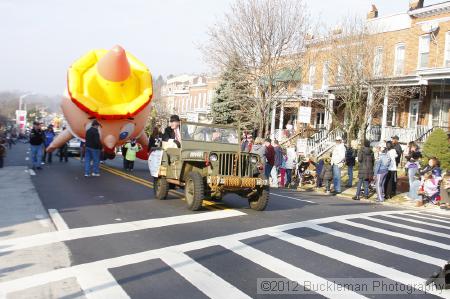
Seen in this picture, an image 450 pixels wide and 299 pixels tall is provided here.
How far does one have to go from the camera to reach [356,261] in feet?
21.3

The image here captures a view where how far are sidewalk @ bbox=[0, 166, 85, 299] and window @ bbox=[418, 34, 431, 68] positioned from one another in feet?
69.6

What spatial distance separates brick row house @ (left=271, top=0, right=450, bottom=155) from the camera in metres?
23.8

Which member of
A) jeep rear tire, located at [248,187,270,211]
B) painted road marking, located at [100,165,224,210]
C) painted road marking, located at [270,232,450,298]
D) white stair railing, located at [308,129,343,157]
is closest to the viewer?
painted road marking, located at [270,232,450,298]

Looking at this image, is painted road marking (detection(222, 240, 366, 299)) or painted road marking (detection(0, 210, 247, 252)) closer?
painted road marking (detection(222, 240, 366, 299))

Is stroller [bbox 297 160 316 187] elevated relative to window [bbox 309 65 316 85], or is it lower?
lower

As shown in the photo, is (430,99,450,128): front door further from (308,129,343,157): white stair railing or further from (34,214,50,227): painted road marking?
(34,214,50,227): painted road marking

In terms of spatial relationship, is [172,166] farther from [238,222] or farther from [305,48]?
[305,48]

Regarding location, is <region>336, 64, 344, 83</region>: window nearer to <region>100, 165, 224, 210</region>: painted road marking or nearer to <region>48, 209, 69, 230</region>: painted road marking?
<region>100, 165, 224, 210</region>: painted road marking

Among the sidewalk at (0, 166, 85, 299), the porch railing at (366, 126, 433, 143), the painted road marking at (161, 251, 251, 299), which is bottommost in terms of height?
the sidewalk at (0, 166, 85, 299)

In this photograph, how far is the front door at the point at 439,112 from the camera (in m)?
24.0

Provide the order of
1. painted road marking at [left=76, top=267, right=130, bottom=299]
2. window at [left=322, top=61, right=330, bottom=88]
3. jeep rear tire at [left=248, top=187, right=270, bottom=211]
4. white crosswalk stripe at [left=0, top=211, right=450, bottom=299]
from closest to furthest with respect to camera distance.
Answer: painted road marking at [left=76, top=267, right=130, bottom=299]
white crosswalk stripe at [left=0, top=211, right=450, bottom=299]
jeep rear tire at [left=248, top=187, right=270, bottom=211]
window at [left=322, top=61, right=330, bottom=88]

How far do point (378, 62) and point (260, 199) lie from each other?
16.5m

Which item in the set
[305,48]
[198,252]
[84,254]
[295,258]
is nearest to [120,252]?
[84,254]

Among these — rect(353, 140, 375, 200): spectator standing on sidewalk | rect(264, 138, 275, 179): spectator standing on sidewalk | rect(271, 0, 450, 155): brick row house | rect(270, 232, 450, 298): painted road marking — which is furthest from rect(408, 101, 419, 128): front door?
rect(270, 232, 450, 298): painted road marking
